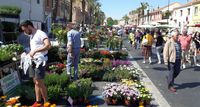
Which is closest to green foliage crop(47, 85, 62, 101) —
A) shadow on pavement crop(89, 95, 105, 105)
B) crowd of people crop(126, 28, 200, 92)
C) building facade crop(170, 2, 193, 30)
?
shadow on pavement crop(89, 95, 105, 105)

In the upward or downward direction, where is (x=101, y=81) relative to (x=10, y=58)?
downward

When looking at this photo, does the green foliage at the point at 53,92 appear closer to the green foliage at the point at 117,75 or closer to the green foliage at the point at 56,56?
the green foliage at the point at 117,75

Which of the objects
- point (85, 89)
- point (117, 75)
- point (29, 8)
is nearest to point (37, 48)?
point (85, 89)

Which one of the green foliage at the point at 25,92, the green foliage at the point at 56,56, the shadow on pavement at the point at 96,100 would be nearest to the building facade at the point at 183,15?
the green foliage at the point at 56,56

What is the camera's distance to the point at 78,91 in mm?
8328

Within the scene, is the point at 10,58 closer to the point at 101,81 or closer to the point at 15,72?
the point at 15,72

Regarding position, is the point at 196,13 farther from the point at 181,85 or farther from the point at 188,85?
the point at 181,85

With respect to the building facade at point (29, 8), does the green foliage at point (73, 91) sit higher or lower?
lower

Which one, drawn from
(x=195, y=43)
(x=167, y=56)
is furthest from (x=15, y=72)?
(x=195, y=43)

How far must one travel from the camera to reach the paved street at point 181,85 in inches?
362

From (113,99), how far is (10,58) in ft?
9.29

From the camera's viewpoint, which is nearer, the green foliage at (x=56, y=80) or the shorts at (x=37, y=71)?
the shorts at (x=37, y=71)

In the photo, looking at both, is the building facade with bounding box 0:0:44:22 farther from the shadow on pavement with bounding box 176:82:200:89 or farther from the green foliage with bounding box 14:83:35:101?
the green foliage with bounding box 14:83:35:101

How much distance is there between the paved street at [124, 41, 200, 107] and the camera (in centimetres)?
920
